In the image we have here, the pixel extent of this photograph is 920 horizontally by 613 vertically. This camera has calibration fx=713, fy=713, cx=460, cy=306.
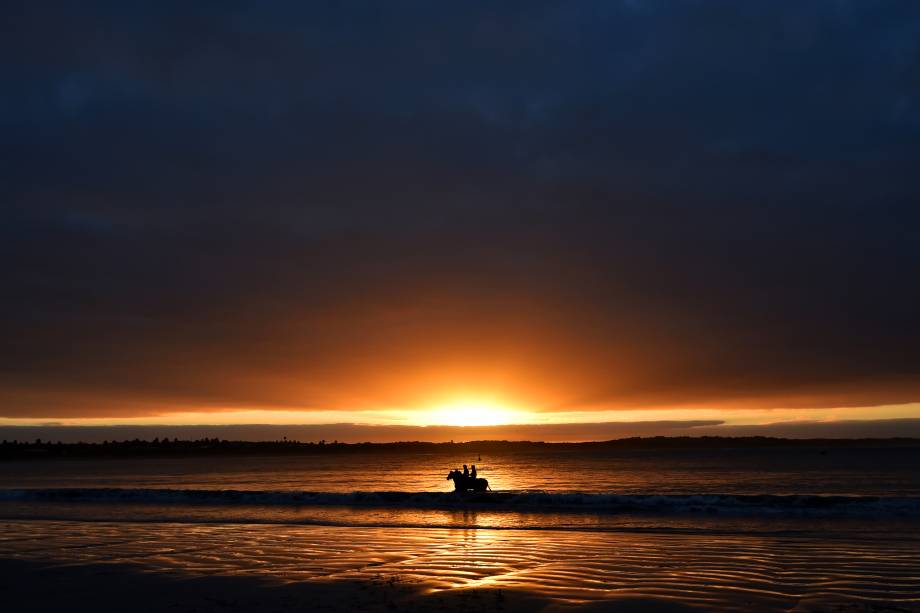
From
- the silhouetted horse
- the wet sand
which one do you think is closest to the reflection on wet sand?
the wet sand

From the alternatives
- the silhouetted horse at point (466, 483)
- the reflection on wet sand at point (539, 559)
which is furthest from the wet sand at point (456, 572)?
the silhouetted horse at point (466, 483)

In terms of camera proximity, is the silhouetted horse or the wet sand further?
the silhouetted horse

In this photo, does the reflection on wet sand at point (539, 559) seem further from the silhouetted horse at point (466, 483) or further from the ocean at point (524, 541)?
the silhouetted horse at point (466, 483)

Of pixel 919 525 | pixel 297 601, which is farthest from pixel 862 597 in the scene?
pixel 919 525

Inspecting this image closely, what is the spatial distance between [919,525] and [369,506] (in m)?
23.7

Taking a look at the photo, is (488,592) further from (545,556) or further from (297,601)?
(545,556)

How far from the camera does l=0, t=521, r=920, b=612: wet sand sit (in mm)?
12516

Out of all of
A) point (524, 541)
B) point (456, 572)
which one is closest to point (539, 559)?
point (456, 572)

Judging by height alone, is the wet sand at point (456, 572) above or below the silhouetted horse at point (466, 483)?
above

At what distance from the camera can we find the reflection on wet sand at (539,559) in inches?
528

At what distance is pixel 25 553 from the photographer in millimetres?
19188

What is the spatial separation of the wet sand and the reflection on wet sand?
0.04 meters

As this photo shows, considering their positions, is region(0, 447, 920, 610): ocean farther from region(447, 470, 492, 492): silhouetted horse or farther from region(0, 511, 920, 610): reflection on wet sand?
region(447, 470, 492, 492): silhouetted horse

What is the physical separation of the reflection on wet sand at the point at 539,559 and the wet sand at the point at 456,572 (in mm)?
44
